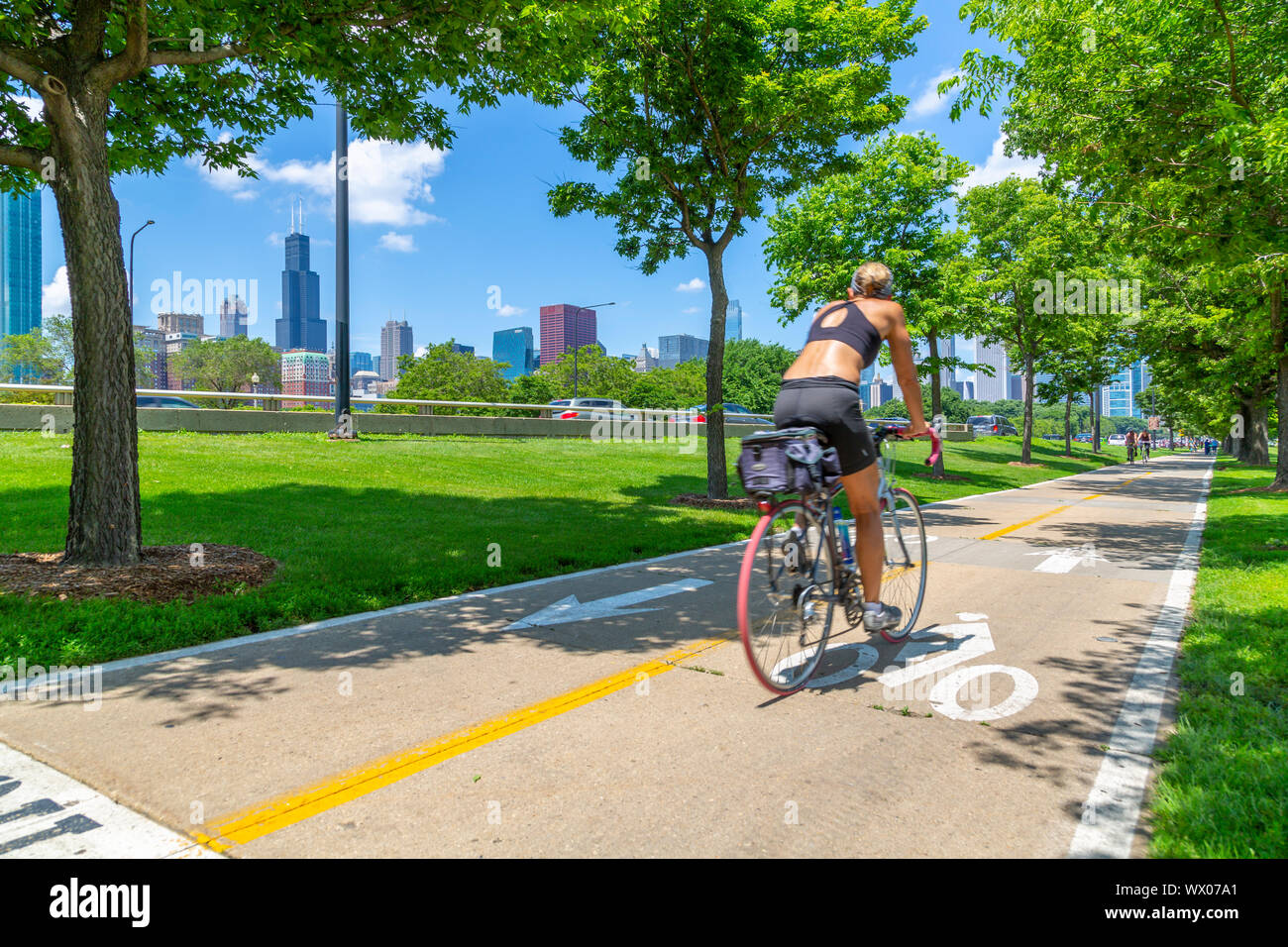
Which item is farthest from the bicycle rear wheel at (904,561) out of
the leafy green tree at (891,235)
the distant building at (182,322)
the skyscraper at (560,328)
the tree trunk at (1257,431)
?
the distant building at (182,322)

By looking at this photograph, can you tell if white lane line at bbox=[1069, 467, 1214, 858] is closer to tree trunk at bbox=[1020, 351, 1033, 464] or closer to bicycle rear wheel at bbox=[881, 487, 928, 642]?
bicycle rear wheel at bbox=[881, 487, 928, 642]

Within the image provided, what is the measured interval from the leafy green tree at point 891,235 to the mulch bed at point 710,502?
1011 cm

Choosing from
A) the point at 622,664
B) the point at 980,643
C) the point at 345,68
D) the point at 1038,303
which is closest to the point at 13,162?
the point at 345,68

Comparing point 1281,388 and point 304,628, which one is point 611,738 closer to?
point 304,628

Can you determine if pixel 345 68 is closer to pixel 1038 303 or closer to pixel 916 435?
pixel 916 435

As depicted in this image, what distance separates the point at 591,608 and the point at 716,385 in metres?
8.80

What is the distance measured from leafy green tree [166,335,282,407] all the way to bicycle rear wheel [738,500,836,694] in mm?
77139

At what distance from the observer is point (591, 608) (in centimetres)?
667

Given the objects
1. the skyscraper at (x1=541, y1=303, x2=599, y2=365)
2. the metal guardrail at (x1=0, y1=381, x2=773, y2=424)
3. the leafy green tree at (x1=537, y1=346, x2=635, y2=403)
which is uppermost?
the skyscraper at (x1=541, y1=303, x2=599, y2=365)

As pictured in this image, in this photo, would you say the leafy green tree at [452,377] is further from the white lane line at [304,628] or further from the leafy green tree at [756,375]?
the white lane line at [304,628]

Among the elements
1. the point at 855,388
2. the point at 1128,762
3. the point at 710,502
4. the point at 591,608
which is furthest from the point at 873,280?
the point at 710,502

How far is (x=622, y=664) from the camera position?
5.06m

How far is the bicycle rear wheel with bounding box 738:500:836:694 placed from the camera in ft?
13.9

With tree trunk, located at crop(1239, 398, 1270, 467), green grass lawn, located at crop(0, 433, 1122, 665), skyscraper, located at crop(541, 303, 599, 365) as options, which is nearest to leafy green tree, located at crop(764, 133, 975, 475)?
green grass lawn, located at crop(0, 433, 1122, 665)
